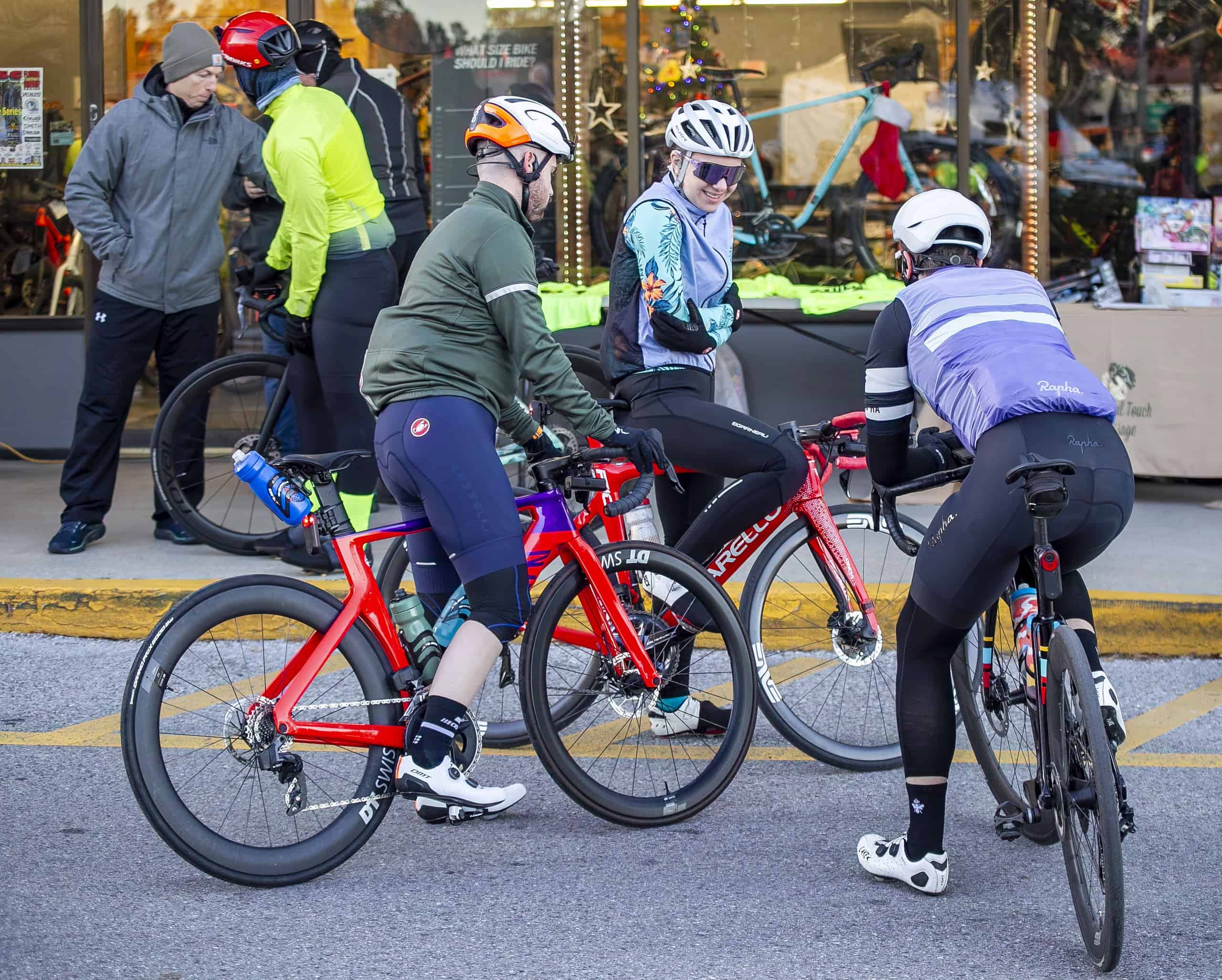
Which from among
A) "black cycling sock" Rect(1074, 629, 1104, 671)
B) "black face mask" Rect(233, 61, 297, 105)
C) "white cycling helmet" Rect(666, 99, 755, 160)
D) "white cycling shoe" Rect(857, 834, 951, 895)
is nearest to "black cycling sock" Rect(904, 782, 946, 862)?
"white cycling shoe" Rect(857, 834, 951, 895)

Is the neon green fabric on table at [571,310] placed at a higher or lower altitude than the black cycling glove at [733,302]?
lower

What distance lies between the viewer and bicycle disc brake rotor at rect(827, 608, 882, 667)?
16.6 feet

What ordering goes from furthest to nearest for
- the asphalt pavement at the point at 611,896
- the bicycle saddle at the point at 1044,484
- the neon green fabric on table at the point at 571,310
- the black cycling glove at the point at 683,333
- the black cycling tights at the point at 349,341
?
the neon green fabric on table at the point at 571,310 → the black cycling tights at the point at 349,341 → the black cycling glove at the point at 683,333 → the asphalt pavement at the point at 611,896 → the bicycle saddle at the point at 1044,484

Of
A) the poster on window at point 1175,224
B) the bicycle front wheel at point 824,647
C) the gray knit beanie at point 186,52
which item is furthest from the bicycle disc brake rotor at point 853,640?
the poster on window at point 1175,224

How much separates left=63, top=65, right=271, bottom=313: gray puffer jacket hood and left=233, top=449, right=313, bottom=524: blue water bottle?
10.0ft

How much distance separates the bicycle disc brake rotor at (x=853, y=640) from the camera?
5.05 m

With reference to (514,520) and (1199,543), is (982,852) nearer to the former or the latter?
(514,520)

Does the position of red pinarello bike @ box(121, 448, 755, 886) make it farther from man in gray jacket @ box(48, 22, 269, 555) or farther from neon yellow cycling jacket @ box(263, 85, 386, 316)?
man in gray jacket @ box(48, 22, 269, 555)

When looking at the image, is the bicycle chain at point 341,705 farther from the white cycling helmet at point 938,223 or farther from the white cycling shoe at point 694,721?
the white cycling helmet at point 938,223

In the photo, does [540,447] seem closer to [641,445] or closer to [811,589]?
[641,445]

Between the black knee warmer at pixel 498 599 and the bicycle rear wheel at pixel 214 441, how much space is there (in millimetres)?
2751

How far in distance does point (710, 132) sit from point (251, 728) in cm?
237

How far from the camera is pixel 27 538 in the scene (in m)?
7.56

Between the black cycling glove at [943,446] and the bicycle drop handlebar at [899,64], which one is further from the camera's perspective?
the bicycle drop handlebar at [899,64]
